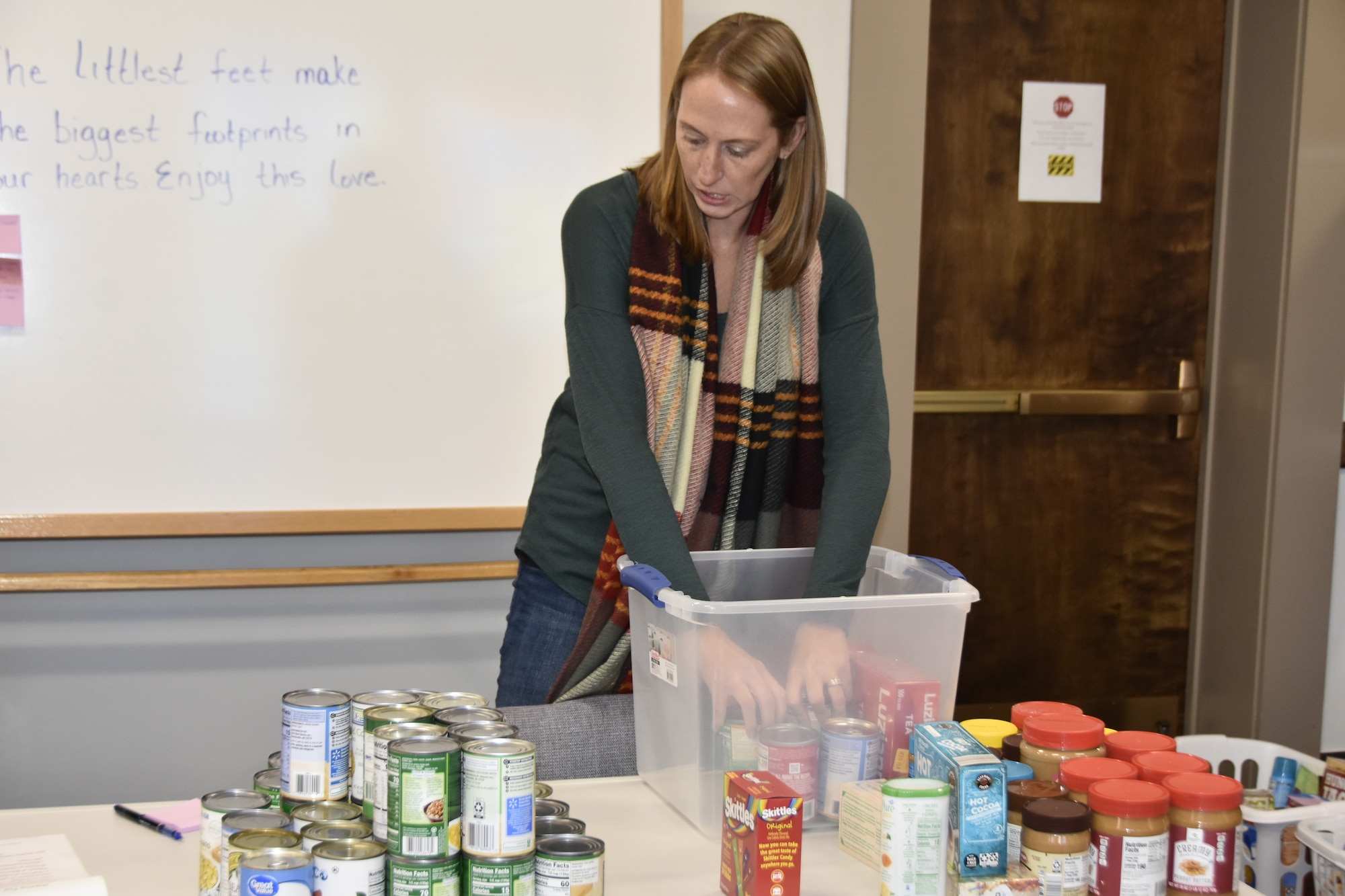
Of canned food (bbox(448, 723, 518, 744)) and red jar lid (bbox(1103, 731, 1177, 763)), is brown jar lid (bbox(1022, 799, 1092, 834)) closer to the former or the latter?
red jar lid (bbox(1103, 731, 1177, 763))

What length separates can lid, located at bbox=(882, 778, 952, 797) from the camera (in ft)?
2.87

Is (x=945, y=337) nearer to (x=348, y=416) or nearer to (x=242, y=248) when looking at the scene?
(x=348, y=416)

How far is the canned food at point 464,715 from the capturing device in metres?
0.95

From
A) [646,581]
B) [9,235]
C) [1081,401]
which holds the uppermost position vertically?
[9,235]

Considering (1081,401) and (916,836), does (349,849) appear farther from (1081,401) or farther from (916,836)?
(1081,401)

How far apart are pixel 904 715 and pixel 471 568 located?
1.14m

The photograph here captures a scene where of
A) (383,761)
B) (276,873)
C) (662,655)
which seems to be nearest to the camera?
(276,873)

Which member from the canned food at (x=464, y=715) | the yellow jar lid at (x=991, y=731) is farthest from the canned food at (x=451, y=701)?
the yellow jar lid at (x=991, y=731)

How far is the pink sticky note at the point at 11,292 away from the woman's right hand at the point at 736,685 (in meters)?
1.46

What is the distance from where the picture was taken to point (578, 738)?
1363 mm

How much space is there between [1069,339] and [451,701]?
206 cm

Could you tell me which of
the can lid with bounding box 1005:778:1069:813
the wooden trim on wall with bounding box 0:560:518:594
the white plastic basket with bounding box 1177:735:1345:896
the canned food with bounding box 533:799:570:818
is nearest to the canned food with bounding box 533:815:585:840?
the canned food with bounding box 533:799:570:818

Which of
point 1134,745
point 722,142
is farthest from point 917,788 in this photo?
point 722,142

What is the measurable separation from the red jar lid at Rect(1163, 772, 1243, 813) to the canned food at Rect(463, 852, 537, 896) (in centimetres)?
52
